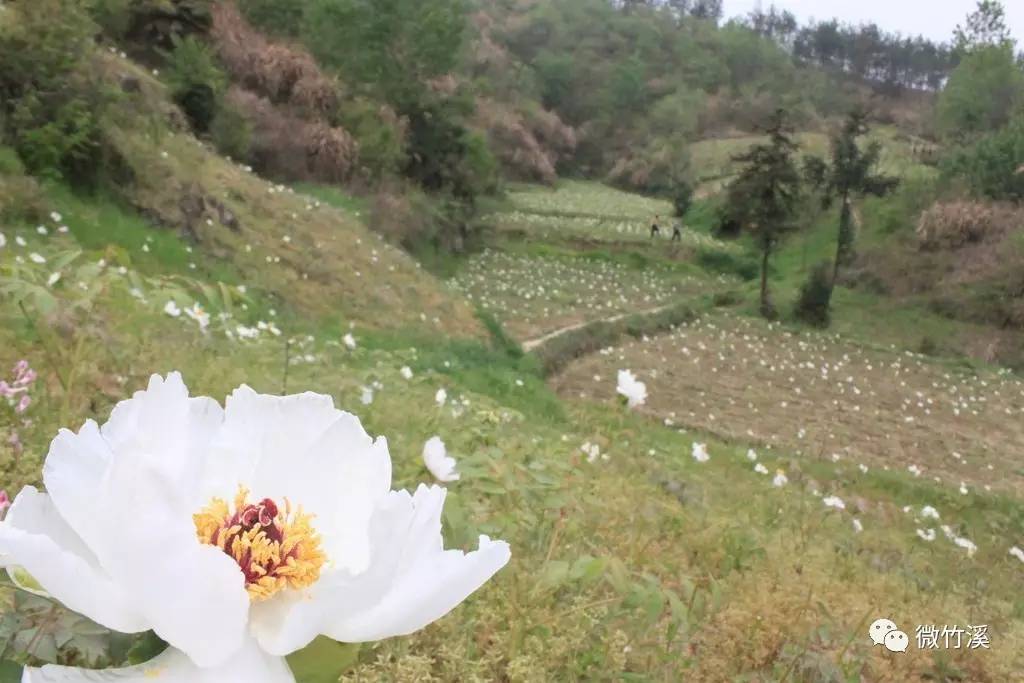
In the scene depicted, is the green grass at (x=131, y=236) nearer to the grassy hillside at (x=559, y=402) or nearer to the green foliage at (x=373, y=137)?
the grassy hillside at (x=559, y=402)

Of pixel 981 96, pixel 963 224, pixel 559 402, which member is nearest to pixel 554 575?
pixel 559 402

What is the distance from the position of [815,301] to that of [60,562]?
20.9 meters

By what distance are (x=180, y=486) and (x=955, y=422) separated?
49.1 ft

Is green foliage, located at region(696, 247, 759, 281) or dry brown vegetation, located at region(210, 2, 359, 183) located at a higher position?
dry brown vegetation, located at region(210, 2, 359, 183)

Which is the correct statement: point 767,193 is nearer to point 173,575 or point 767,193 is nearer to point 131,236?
point 131,236

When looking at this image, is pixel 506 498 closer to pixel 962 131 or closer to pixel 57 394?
pixel 57 394

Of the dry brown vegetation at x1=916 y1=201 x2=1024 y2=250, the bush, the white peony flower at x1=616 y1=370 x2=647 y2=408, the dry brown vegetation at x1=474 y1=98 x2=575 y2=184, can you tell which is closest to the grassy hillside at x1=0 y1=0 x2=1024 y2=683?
the white peony flower at x1=616 y1=370 x2=647 y2=408

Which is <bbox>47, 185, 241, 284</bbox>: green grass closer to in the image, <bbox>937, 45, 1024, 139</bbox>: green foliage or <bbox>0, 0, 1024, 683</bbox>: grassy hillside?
<bbox>0, 0, 1024, 683</bbox>: grassy hillside

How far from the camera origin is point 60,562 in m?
0.56

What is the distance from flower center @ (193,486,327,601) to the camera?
636 millimetres

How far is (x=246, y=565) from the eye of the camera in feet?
2.10

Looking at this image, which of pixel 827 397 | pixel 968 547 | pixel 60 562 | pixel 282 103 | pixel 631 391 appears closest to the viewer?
pixel 60 562

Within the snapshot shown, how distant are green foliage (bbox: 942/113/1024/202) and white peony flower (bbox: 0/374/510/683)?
30687 mm

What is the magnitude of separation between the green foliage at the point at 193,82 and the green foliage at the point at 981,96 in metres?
34.6
